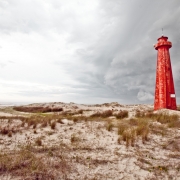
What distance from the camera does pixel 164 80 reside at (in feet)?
48.3

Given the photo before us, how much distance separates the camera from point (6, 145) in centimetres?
557

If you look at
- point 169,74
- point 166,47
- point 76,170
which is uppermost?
point 166,47

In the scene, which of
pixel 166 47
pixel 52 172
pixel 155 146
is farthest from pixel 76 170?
pixel 166 47

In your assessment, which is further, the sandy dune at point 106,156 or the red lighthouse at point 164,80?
the red lighthouse at point 164,80

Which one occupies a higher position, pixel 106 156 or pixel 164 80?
pixel 164 80

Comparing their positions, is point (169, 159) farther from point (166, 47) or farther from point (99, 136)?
point (166, 47)

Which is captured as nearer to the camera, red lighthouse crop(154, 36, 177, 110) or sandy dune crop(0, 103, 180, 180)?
sandy dune crop(0, 103, 180, 180)

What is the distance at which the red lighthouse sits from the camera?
48.2ft

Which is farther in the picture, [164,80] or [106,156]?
[164,80]

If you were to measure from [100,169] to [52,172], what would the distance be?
1.17 metres

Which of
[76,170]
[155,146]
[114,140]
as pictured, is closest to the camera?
[76,170]

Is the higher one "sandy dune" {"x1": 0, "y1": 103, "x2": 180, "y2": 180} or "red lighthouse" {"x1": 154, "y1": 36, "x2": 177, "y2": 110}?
"red lighthouse" {"x1": 154, "y1": 36, "x2": 177, "y2": 110}

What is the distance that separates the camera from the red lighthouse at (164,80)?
14680 mm

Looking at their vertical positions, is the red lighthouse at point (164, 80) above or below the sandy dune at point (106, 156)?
above
